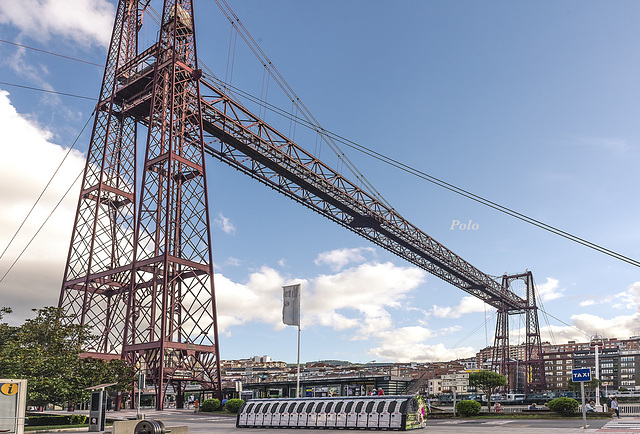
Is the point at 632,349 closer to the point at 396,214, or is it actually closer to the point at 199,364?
the point at 396,214

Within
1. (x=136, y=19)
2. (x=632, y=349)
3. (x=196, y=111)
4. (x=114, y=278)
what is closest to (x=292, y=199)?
(x=196, y=111)

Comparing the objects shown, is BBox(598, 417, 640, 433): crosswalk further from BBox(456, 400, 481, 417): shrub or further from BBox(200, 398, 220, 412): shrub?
BBox(200, 398, 220, 412): shrub

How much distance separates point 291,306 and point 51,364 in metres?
12.5

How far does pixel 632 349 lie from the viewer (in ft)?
593

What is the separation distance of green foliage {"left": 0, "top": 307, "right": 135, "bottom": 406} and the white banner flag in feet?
33.1

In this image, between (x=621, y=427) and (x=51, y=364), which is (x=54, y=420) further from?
(x=621, y=427)

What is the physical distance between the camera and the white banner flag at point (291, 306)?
30.9m

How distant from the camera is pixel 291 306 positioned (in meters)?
31.1

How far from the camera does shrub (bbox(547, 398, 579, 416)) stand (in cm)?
2888

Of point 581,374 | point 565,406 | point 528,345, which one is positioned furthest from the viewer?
point 528,345

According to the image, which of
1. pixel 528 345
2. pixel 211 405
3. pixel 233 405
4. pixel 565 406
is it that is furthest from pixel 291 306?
pixel 528 345

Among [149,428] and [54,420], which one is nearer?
[149,428]

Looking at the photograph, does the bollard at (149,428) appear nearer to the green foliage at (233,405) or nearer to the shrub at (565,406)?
the green foliage at (233,405)

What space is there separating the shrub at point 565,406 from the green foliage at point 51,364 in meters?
23.4
